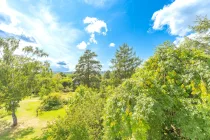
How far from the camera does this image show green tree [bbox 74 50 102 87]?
3503 centimetres

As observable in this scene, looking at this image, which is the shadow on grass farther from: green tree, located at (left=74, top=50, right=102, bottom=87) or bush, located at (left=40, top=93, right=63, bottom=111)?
green tree, located at (left=74, top=50, right=102, bottom=87)

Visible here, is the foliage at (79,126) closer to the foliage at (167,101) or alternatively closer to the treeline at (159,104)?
the treeline at (159,104)

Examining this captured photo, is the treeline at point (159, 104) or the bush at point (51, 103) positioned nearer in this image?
the treeline at point (159, 104)

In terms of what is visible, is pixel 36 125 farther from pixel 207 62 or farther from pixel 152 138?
pixel 207 62

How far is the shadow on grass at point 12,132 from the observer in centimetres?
1448

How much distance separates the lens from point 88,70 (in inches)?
1384

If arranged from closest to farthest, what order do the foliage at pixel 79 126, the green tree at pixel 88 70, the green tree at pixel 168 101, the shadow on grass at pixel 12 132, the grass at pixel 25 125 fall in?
1. the green tree at pixel 168 101
2. the foliage at pixel 79 126
3. the shadow on grass at pixel 12 132
4. the grass at pixel 25 125
5. the green tree at pixel 88 70

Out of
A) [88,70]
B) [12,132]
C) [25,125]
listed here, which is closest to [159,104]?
[12,132]

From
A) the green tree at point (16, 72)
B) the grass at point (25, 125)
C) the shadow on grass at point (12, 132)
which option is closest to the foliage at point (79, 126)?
the grass at point (25, 125)

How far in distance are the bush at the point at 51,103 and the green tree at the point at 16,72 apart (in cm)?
637

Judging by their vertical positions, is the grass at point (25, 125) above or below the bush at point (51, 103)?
below

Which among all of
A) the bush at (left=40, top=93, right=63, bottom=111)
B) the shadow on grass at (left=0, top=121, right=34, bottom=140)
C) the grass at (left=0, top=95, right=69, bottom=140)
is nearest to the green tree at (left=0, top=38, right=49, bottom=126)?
the shadow on grass at (left=0, top=121, right=34, bottom=140)

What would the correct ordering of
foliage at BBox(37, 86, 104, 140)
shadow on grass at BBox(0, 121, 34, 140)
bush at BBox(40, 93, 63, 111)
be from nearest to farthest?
foliage at BBox(37, 86, 104, 140)
shadow on grass at BBox(0, 121, 34, 140)
bush at BBox(40, 93, 63, 111)

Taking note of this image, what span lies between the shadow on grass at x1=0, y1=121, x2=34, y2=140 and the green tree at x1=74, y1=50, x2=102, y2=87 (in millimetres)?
19258
